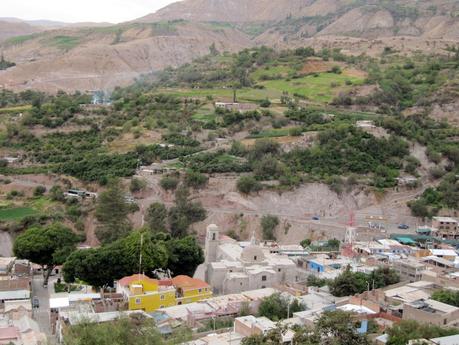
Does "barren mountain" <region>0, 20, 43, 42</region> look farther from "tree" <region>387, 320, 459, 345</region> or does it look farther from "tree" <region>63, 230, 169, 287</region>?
"tree" <region>387, 320, 459, 345</region>

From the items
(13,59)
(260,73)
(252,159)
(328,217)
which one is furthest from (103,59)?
(328,217)

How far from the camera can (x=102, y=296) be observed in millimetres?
24891

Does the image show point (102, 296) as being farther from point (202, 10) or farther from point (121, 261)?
point (202, 10)

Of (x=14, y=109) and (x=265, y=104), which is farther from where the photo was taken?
(x=14, y=109)

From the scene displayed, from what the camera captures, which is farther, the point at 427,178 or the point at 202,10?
the point at 202,10

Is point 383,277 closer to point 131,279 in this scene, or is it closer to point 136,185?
point 131,279

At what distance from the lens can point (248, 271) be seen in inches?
1081

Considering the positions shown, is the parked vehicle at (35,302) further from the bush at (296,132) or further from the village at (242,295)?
the bush at (296,132)

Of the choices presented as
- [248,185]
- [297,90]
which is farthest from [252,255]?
[297,90]

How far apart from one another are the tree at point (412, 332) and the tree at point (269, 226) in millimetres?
20460

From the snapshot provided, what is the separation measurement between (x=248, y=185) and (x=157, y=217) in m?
6.89

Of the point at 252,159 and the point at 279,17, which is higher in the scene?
the point at 279,17

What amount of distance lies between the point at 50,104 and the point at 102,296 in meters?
40.0

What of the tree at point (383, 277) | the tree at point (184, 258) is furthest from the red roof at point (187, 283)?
the tree at point (383, 277)
